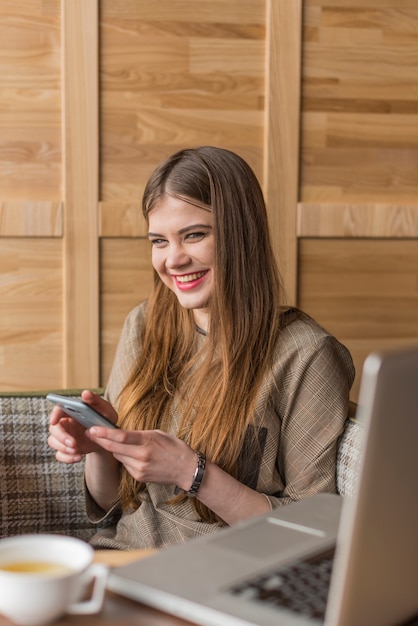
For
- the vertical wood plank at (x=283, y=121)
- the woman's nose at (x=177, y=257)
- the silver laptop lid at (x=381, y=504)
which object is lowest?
the silver laptop lid at (x=381, y=504)

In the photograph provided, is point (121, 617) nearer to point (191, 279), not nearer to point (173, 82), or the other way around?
point (191, 279)

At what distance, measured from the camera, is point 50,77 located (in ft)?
7.39

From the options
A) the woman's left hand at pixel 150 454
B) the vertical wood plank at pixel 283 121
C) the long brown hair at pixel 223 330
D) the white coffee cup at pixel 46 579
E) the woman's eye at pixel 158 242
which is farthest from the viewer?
the vertical wood plank at pixel 283 121

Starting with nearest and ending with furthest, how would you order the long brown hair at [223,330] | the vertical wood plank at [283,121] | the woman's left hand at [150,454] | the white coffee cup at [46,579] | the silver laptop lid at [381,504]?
the silver laptop lid at [381,504], the white coffee cup at [46,579], the woman's left hand at [150,454], the long brown hair at [223,330], the vertical wood plank at [283,121]

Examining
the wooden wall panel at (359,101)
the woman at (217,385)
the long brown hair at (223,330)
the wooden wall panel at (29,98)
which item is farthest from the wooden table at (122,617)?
the wooden wall panel at (359,101)

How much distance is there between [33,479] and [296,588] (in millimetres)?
1021

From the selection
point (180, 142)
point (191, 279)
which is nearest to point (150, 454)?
point (191, 279)

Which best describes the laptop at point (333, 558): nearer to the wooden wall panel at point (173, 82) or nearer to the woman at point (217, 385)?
the woman at point (217, 385)

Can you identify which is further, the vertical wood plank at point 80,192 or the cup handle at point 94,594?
the vertical wood plank at point 80,192

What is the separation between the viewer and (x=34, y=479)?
1.88 metres

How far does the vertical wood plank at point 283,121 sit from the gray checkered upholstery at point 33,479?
702mm

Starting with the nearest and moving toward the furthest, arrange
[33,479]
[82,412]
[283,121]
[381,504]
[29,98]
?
[381,504] → [82,412] → [33,479] → [29,98] → [283,121]

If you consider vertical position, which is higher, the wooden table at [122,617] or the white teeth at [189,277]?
the white teeth at [189,277]

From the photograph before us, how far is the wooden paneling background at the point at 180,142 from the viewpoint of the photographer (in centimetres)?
225
